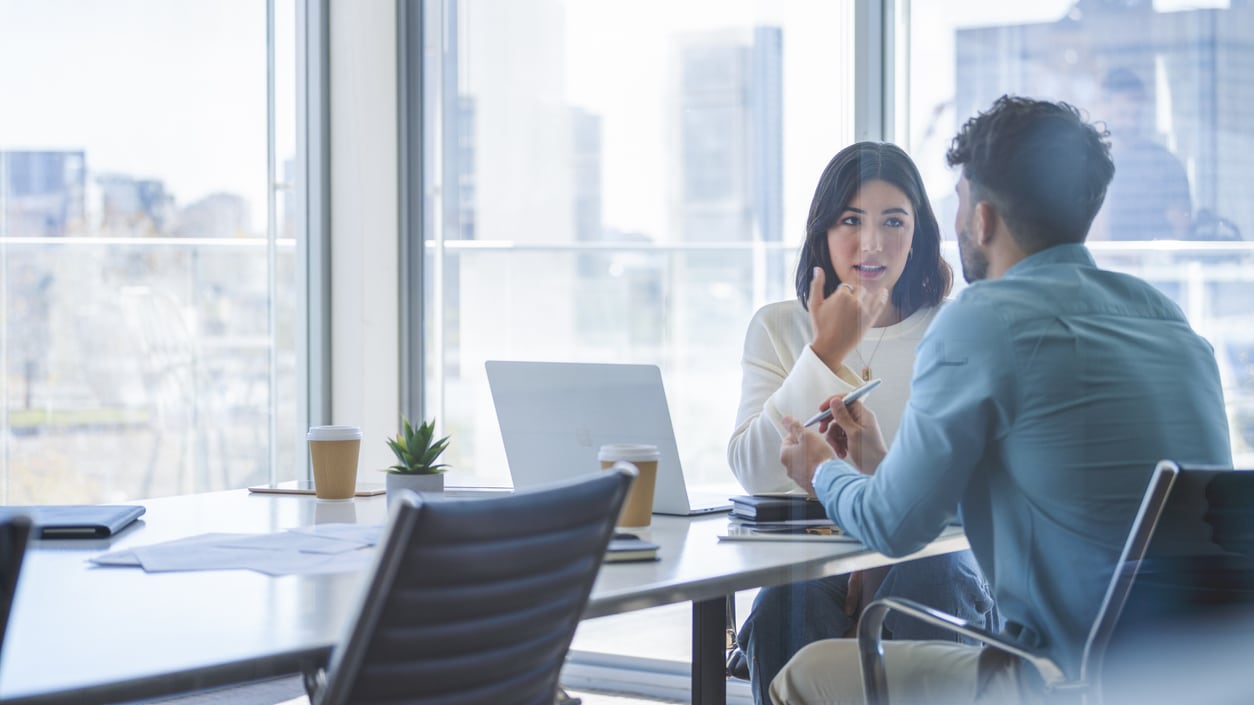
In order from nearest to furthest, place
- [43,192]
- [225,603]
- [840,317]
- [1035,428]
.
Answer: [225,603]
[1035,428]
[840,317]
[43,192]

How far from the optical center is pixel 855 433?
2.05 meters

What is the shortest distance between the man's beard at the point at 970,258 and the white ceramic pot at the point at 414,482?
3.07 ft

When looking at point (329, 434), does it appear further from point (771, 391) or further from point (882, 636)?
point (882, 636)

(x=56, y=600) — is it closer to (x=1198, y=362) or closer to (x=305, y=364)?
(x=1198, y=362)

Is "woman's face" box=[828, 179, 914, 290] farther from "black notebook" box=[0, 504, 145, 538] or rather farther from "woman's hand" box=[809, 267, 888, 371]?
"black notebook" box=[0, 504, 145, 538]

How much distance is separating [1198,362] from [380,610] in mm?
1164

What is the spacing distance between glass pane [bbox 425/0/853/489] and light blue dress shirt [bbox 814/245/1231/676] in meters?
1.54

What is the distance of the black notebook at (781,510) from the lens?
79.4 inches

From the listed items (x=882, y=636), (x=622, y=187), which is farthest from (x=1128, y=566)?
(x=622, y=187)

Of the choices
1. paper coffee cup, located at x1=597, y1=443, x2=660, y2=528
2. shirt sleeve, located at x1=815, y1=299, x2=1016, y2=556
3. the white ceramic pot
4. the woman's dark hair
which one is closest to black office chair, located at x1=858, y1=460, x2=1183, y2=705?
shirt sleeve, located at x1=815, y1=299, x2=1016, y2=556

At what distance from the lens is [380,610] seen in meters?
1.21

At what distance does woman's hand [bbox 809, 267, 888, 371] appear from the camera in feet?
7.95

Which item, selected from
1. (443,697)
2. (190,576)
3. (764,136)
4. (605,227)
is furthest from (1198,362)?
(605,227)

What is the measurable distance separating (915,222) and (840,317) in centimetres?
27
